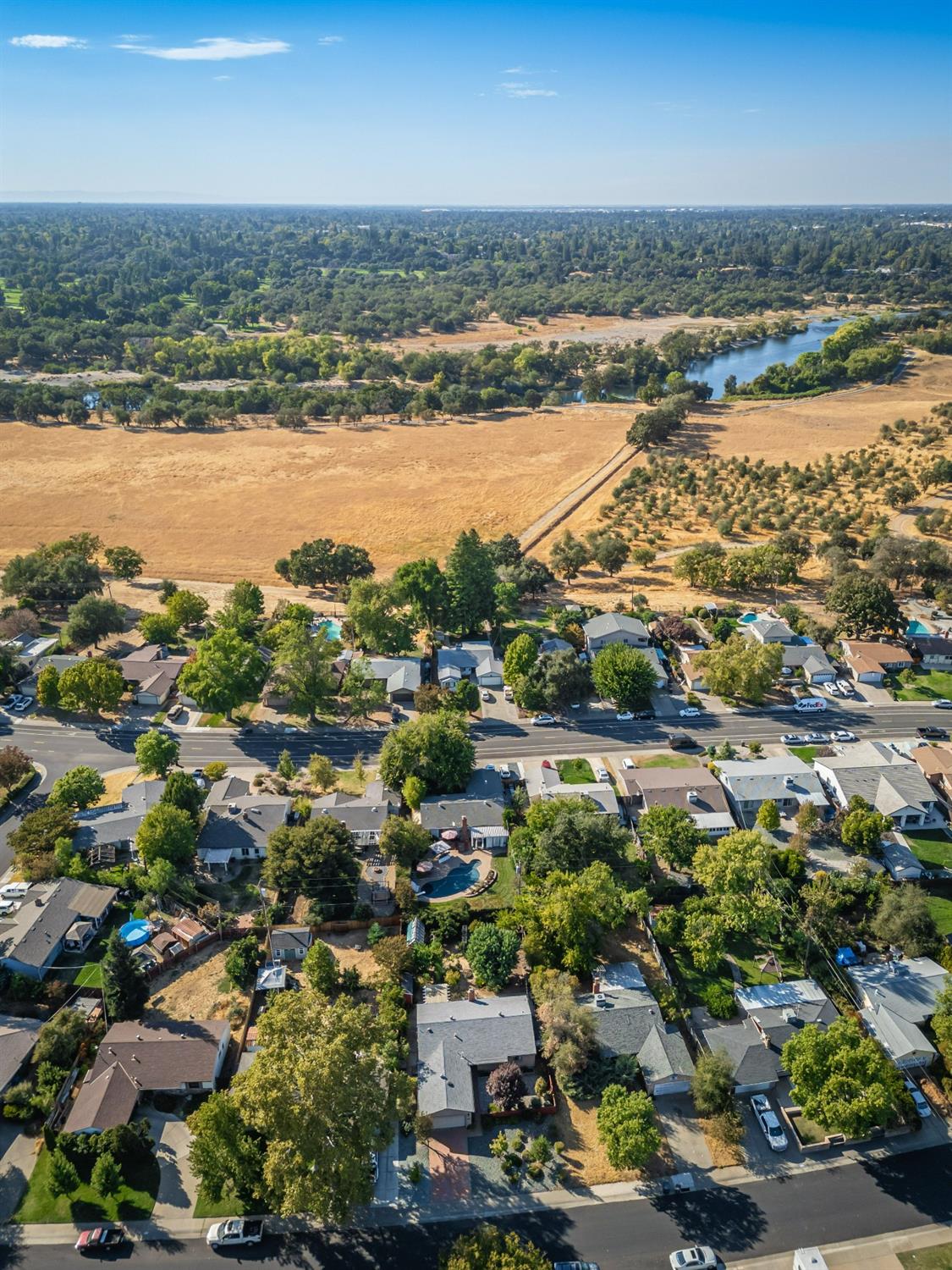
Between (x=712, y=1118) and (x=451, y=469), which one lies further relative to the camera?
(x=451, y=469)

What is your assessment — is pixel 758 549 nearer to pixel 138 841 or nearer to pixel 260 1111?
pixel 138 841

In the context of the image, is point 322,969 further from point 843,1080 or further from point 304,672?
point 304,672

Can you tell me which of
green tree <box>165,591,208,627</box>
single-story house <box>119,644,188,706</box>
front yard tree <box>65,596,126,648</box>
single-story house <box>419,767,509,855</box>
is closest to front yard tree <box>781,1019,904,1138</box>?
single-story house <box>419,767,509,855</box>

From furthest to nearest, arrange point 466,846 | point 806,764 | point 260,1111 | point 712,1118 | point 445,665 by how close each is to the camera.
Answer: point 445,665, point 806,764, point 466,846, point 712,1118, point 260,1111

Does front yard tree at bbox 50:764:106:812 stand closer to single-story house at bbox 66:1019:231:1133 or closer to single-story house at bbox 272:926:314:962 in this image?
single-story house at bbox 272:926:314:962

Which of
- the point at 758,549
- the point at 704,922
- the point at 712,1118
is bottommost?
the point at 712,1118

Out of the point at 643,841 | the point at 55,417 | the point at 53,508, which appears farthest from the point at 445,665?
the point at 55,417
